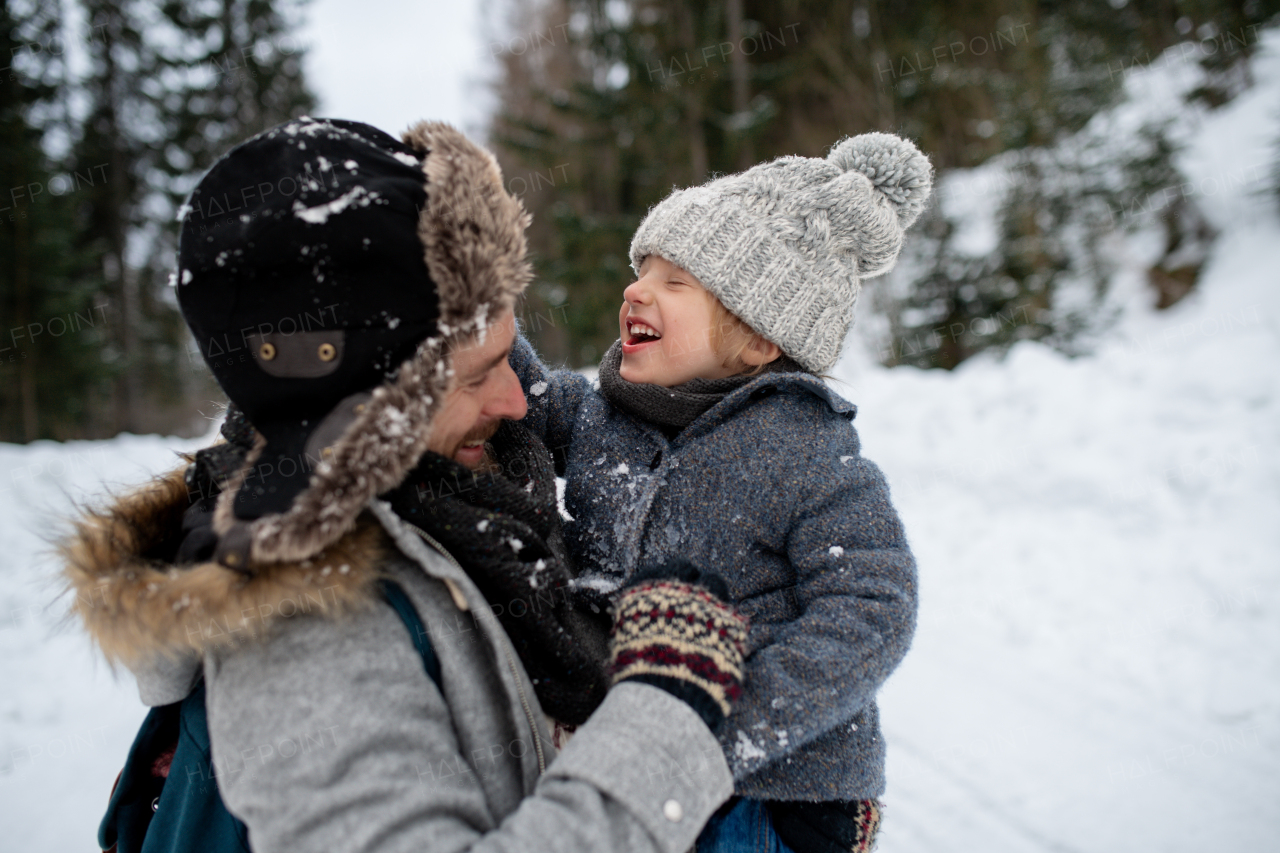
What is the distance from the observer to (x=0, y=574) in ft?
16.0

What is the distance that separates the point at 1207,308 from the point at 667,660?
1238cm

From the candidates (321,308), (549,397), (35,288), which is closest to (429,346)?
(321,308)

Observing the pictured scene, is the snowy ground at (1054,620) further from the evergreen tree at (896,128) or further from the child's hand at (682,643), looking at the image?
the evergreen tree at (896,128)

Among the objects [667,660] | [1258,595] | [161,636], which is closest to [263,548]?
[161,636]

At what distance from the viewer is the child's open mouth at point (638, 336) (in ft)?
6.38

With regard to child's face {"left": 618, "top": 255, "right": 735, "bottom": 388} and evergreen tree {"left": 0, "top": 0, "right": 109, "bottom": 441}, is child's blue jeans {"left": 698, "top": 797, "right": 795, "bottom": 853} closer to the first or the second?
child's face {"left": 618, "top": 255, "right": 735, "bottom": 388}

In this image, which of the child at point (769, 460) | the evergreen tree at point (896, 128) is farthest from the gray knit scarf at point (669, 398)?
the evergreen tree at point (896, 128)

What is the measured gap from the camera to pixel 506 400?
1.40 meters

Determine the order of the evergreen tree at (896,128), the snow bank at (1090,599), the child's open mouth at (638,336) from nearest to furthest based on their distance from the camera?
1. the child's open mouth at (638,336)
2. the snow bank at (1090,599)
3. the evergreen tree at (896,128)

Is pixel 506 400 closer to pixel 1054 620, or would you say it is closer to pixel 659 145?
pixel 1054 620

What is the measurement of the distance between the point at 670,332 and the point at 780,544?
0.69 meters

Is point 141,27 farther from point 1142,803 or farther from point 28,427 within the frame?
point 1142,803

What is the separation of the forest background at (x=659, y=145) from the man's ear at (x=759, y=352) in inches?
251

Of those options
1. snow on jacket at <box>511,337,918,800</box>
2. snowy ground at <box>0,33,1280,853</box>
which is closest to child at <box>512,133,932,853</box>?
snow on jacket at <box>511,337,918,800</box>
